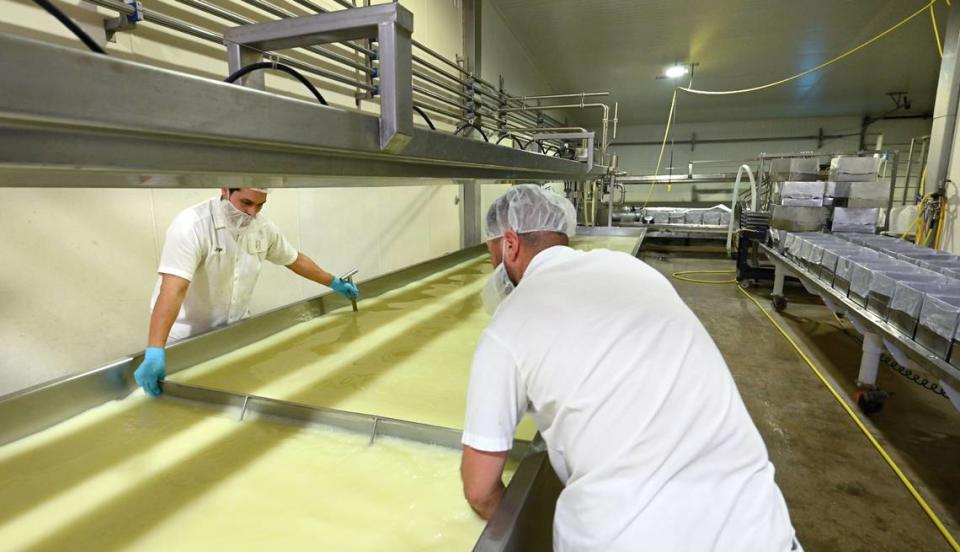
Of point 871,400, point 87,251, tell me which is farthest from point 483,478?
point 871,400

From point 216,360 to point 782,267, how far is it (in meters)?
4.10

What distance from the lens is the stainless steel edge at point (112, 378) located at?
3.42ft

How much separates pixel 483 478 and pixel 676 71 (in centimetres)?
654

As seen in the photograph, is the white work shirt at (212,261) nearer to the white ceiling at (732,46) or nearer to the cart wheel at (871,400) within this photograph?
the cart wheel at (871,400)

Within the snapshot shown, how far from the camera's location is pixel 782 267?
12.6 feet

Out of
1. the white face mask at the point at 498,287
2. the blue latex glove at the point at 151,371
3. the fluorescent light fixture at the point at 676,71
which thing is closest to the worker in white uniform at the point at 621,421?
the white face mask at the point at 498,287

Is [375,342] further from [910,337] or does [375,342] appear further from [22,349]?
[910,337]

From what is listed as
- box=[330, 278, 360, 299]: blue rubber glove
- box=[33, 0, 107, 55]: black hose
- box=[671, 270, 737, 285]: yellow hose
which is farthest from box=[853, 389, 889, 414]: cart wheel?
box=[33, 0, 107, 55]: black hose

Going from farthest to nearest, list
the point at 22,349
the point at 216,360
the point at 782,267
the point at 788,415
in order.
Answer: the point at 782,267, the point at 788,415, the point at 216,360, the point at 22,349

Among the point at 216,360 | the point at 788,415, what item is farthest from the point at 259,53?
the point at 788,415

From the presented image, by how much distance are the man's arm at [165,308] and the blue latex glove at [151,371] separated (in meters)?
0.05

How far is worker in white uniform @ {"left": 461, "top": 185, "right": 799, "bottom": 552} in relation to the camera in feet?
2.51

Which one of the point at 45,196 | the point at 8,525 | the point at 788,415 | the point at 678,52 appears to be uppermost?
the point at 678,52

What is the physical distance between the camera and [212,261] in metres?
1.62
